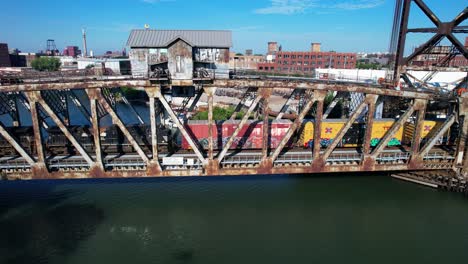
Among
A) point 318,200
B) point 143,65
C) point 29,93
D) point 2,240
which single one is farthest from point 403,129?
point 2,240

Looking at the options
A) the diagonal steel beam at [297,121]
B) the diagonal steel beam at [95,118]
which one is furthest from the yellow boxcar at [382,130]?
the diagonal steel beam at [95,118]

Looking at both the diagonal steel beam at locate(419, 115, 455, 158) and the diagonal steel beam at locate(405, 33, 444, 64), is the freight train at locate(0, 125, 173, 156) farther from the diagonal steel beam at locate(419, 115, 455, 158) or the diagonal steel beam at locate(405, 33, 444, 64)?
the diagonal steel beam at locate(405, 33, 444, 64)

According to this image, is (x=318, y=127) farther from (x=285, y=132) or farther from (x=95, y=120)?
(x=95, y=120)

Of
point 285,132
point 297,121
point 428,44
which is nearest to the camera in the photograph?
point 297,121

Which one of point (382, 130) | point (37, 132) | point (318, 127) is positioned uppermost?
point (318, 127)

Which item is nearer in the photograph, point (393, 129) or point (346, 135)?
point (393, 129)

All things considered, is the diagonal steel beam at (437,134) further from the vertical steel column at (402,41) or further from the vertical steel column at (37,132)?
the vertical steel column at (37,132)

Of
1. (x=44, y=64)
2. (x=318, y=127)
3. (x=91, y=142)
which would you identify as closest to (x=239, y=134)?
(x=318, y=127)
